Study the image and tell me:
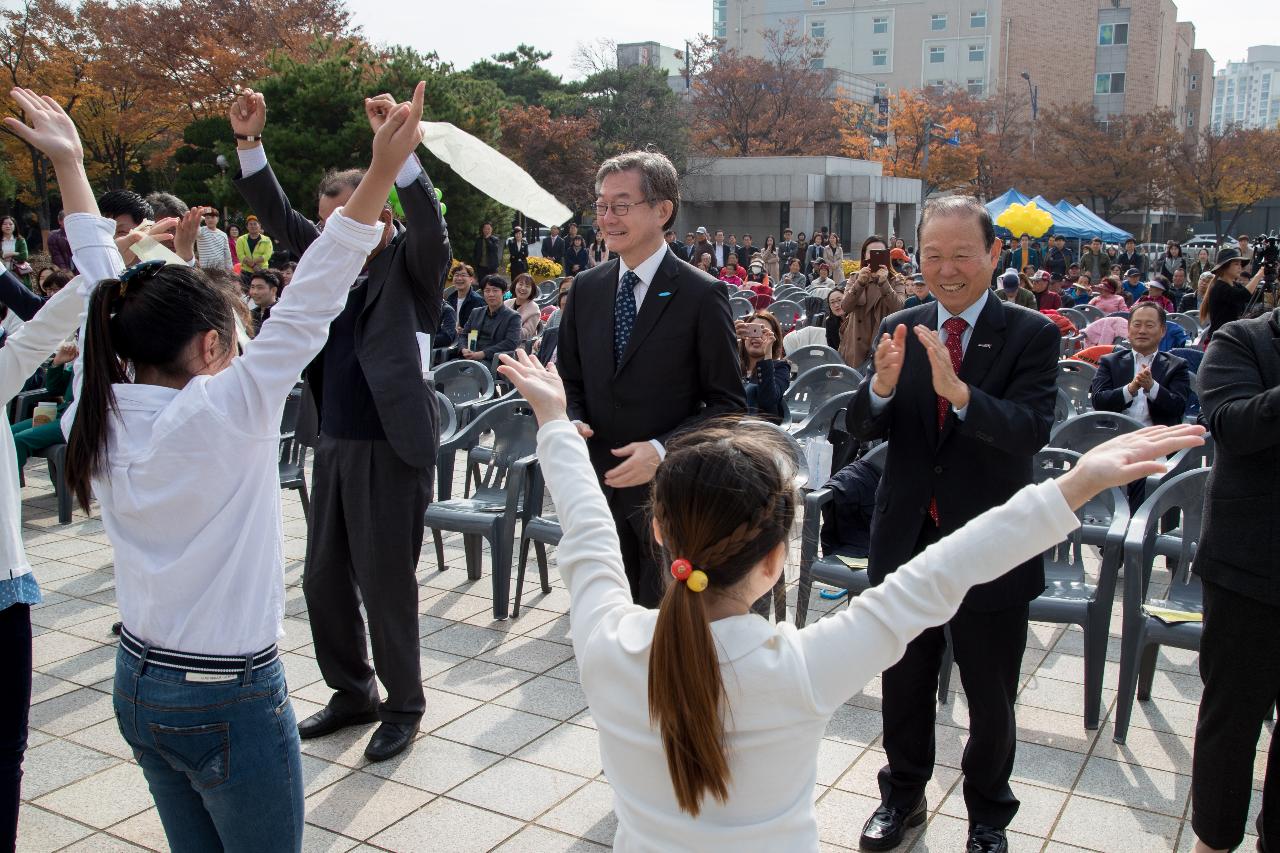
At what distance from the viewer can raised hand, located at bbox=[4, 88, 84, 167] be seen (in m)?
2.32

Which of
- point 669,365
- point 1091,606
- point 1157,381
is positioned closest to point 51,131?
point 669,365

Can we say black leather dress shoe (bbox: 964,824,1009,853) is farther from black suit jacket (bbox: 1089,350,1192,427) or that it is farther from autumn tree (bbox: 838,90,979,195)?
autumn tree (bbox: 838,90,979,195)

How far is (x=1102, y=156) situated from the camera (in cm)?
4228

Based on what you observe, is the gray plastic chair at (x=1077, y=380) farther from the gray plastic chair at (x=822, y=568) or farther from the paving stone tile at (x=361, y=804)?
the paving stone tile at (x=361, y=804)

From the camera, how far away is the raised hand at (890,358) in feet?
8.51

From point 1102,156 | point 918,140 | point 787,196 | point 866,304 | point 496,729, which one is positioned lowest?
point 496,729

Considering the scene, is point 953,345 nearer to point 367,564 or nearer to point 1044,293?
point 367,564

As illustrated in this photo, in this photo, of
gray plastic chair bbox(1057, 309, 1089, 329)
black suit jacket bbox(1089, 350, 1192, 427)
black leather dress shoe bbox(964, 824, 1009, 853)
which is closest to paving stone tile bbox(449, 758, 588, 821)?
black leather dress shoe bbox(964, 824, 1009, 853)

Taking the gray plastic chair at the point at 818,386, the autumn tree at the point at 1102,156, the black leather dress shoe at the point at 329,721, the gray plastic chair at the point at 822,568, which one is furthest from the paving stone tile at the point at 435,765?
the autumn tree at the point at 1102,156

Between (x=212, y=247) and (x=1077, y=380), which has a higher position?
(x=212, y=247)

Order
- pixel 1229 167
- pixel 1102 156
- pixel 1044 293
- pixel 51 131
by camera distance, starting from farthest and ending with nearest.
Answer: pixel 1102 156 < pixel 1229 167 < pixel 1044 293 < pixel 51 131

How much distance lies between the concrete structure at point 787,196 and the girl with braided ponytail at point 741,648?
3520 centimetres

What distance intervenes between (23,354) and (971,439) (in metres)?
2.40

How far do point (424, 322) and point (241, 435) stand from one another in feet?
5.73
